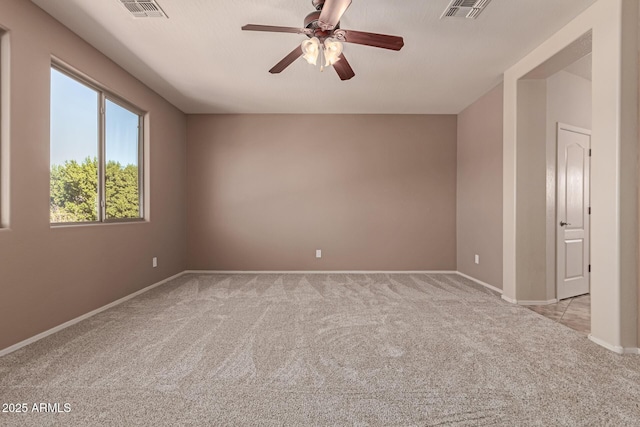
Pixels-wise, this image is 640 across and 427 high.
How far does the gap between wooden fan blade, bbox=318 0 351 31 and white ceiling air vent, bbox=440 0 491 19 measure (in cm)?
104

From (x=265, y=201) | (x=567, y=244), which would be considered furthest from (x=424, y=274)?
(x=265, y=201)

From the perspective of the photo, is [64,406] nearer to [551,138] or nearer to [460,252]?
[551,138]

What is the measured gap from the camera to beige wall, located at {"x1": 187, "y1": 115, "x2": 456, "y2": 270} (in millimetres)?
5344

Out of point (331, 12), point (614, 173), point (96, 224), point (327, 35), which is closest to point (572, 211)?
point (614, 173)

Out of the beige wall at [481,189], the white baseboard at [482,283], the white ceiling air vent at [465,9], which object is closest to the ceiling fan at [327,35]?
the white ceiling air vent at [465,9]

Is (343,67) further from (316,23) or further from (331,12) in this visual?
(331,12)

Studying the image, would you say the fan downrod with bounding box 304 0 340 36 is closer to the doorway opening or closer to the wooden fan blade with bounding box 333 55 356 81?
the wooden fan blade with bounding box 333 55 356 81

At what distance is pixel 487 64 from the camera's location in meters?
3.52

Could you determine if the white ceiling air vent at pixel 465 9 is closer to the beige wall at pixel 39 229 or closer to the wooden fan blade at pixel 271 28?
the wooden fan blade at pixel 271 28

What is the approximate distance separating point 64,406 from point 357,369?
164 centimetres

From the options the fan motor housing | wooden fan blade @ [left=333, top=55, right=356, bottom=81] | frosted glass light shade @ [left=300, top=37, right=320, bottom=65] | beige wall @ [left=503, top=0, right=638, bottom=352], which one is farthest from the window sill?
beige wall @ [left=503, top=0, right=638, bottom=352]

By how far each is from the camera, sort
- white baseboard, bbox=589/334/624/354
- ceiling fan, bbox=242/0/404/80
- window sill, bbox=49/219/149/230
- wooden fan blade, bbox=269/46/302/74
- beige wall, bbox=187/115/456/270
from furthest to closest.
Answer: beige wall, bbox=187/115/456/270 → window sill, bbox=49/219/149/230 → wooden fan blade, bbox=269/46/302/74 → white baseboard, bbox=589/334/624/354 → ceiling fan, bbox=242/0/404/80

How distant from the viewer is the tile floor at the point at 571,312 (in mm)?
2906

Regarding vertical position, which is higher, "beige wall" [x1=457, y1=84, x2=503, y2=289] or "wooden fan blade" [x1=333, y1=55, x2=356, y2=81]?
"wooden fan blade" [x1=333, y1=55, x2=356, y2=81]
